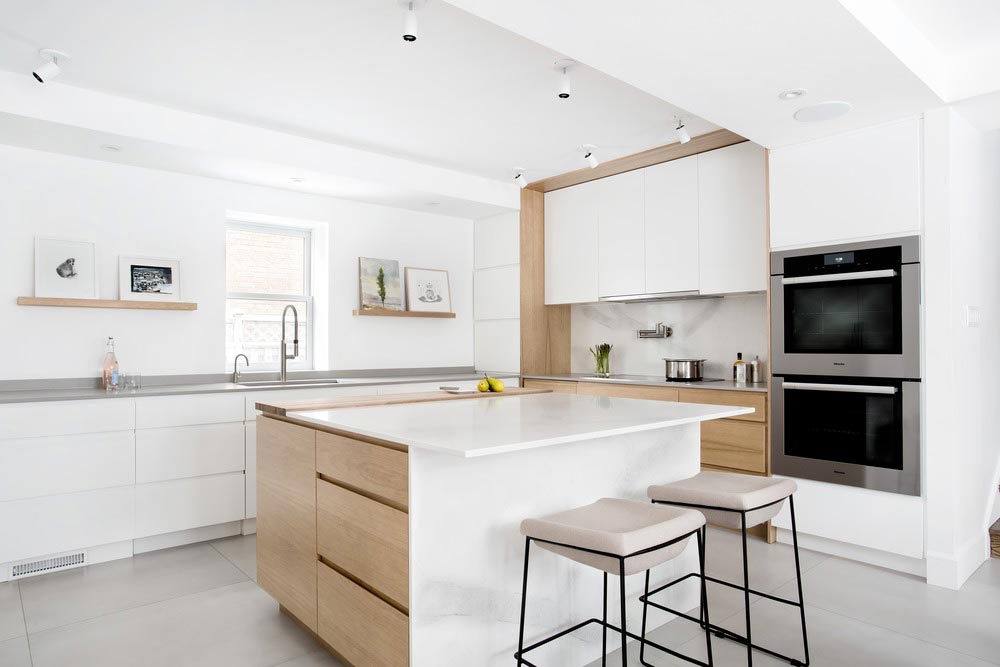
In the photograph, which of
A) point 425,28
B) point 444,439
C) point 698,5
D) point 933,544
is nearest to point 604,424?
point 444,439

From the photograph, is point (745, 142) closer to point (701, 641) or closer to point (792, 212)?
point (792, 212)

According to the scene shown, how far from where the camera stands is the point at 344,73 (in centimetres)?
303

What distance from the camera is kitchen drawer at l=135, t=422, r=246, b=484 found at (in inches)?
134

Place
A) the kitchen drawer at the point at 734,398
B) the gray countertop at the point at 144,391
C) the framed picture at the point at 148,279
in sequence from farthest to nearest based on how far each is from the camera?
the framed picture at the point at 148,279 < the kitchen drawer at the point at 734,398 < the gray countertop at the point at 144,391

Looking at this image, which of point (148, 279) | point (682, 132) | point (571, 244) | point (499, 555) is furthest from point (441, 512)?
point (571, 244)

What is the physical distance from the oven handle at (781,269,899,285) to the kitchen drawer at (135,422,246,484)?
3311mm

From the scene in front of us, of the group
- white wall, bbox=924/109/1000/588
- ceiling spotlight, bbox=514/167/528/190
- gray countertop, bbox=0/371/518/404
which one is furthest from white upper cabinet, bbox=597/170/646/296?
white wall, bbox=924/109/1000/588

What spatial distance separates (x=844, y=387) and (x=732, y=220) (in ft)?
4.21

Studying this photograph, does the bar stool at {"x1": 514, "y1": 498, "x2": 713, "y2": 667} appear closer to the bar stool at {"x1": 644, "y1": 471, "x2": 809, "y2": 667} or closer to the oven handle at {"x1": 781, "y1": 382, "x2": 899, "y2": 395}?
the bar stool at {"x1": 644, "y1": 471, "x2": 809, "y2": 667}

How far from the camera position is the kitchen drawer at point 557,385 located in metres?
4.70

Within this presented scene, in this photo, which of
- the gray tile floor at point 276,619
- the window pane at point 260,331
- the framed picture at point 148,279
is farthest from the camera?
the window pane at point 260,331

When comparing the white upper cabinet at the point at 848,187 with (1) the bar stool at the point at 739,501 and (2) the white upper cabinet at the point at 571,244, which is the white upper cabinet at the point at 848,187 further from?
(1) the bar stool at the point at 739,501

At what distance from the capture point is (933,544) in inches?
117

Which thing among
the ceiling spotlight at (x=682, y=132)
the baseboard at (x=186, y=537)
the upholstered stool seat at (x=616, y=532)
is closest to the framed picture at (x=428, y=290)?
the baseboard at (x=186, y=537)
